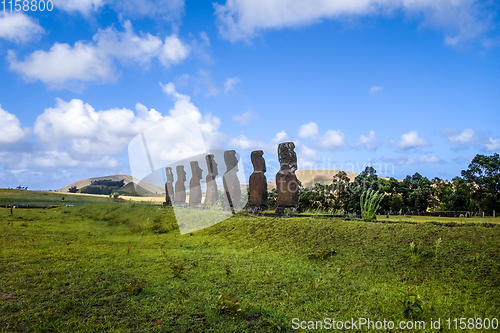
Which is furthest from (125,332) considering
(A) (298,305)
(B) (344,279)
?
(B) (344,279)

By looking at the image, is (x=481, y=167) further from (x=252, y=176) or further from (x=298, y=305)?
(x=298, y=305)

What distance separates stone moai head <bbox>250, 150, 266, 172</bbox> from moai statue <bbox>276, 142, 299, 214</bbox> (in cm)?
136

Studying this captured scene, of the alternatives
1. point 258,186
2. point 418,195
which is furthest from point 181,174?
point 418,195

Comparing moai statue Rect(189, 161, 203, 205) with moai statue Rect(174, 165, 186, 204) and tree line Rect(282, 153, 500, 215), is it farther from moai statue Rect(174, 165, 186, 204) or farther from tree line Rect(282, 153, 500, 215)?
tree line Rect(282, 153, 500, 215)

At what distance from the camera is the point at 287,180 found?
1430 cm

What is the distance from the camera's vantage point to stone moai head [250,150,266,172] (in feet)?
52.1

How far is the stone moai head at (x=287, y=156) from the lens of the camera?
1454cm

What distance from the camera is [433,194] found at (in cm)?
1927

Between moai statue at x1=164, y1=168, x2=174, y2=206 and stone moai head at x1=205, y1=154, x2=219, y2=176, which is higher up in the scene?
stone moai head at x1=205, y1=154, x2=219, y2=176

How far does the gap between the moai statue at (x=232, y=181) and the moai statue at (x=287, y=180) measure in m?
4.55

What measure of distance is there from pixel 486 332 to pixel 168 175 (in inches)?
933

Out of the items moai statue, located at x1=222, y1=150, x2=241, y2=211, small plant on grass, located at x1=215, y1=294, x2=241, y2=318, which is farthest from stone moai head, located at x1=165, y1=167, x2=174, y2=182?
small plant on grass, located at x1=215, y1=294, x2=241, y2=318

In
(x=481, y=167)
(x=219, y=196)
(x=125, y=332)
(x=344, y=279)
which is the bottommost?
(x=125, y=332)

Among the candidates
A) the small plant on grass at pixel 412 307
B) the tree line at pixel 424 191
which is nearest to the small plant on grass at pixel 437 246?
the small plant on grass at pixel 412 307
